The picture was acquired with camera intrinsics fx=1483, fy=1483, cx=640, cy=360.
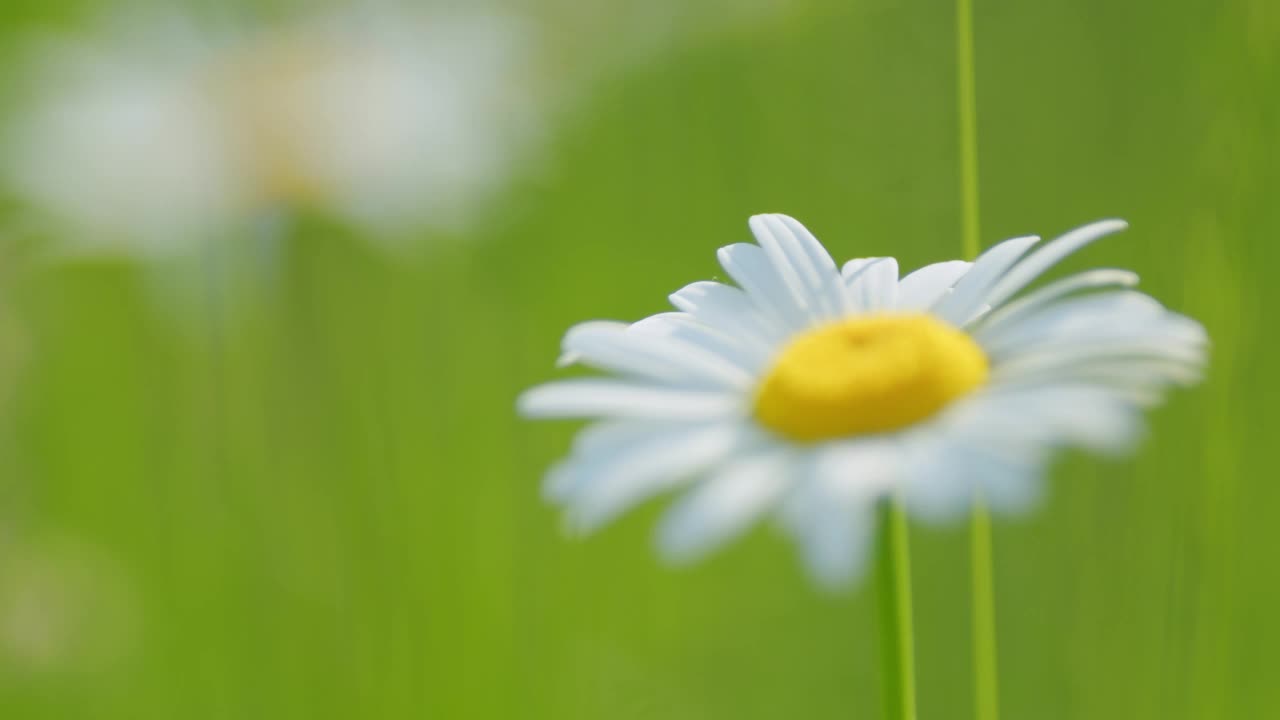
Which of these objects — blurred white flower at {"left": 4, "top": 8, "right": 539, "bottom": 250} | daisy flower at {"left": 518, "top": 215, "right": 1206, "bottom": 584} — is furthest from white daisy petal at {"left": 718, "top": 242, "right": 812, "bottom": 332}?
blurred white flower at {"left": 4, "top": 8, "right": 539, "bottom": 250}

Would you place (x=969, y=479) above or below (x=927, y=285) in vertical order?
below

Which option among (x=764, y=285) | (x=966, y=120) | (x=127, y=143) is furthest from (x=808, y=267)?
(x=127, y=143)

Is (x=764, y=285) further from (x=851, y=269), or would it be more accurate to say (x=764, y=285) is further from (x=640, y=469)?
(x=640, y=469)

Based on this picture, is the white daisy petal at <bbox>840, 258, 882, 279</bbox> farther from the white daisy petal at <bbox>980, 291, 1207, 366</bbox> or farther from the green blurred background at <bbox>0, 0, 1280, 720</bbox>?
the green blurred background at <bbox>0, 0, 1280, 720</bbox>

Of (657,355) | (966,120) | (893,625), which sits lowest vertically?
(893,625)

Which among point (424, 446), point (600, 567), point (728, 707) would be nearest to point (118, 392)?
point (424, 446)

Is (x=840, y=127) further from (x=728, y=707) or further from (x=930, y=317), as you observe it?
(x=930, y=317)
